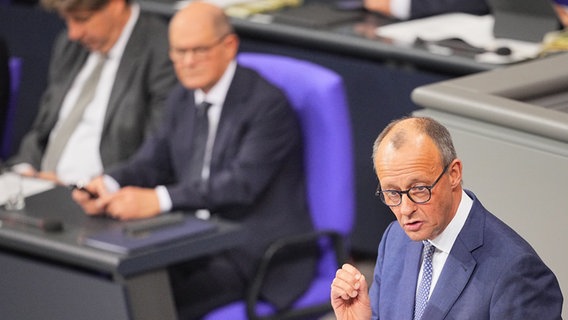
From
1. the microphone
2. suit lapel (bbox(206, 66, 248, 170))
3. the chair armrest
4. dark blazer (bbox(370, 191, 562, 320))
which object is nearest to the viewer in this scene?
dark blazer (bbox(370, 191, 562, 320))

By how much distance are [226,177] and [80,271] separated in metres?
0.51

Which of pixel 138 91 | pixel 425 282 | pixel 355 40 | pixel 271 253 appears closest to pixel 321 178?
pixel 271 253

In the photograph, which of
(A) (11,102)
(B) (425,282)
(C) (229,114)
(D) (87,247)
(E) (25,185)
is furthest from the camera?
(A) (11,102)

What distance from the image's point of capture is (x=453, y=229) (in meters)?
2.41

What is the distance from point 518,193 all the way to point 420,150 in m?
0.78

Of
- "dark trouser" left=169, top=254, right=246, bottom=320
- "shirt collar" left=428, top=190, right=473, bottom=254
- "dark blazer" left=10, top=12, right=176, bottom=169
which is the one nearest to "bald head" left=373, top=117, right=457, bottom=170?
"shirt collar" left=428, top=190, right=473, bottom=254

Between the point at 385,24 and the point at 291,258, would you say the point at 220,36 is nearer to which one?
the point at 291,258

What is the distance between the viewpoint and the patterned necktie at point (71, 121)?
479 cm

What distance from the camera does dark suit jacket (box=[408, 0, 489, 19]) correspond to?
5.36m

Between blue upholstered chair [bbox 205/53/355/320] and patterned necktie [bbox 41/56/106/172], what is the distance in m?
0.98

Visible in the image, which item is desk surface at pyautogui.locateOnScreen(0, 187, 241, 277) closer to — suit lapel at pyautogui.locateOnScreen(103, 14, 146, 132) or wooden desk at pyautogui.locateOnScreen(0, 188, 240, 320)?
wooden desk at pyautogui.locateOnScreen(0, 188, 240, 320)

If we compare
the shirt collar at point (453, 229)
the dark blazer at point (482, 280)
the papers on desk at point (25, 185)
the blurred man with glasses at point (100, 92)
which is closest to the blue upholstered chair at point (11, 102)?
the blurred man with glasses at point (100, 92)

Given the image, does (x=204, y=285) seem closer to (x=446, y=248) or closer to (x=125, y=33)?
(x=125, y=33)

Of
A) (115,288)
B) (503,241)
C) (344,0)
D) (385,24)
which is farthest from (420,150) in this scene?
(344,0)
